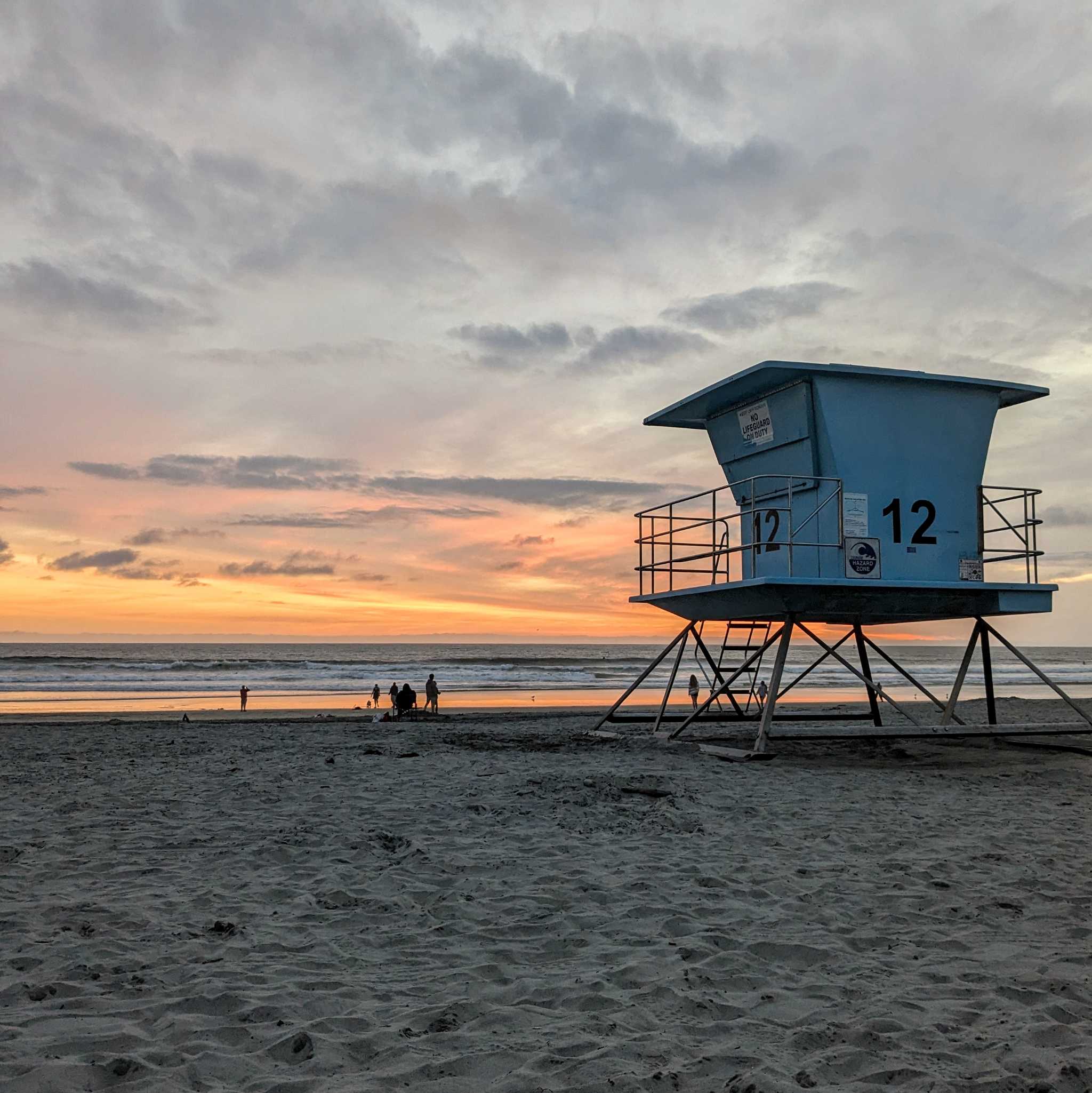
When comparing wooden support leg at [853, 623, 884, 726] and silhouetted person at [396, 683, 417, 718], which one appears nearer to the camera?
wooden support leg at [853, 623, 884, 726]

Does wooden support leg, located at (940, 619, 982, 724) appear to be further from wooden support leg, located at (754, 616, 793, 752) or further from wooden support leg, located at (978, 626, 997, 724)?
wooden support leg, located at (754, 616, 793, 752)

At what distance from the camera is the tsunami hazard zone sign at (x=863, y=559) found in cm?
1348

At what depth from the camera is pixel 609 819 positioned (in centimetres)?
888

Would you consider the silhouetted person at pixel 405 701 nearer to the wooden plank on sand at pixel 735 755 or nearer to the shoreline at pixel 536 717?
the shoreline at pixel 536 717

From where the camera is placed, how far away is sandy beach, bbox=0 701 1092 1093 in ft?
13.0

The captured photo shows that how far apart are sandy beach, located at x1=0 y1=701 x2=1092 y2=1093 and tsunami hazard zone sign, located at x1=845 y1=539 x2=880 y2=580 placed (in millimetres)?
3364

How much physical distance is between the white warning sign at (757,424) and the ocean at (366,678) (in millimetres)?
21475

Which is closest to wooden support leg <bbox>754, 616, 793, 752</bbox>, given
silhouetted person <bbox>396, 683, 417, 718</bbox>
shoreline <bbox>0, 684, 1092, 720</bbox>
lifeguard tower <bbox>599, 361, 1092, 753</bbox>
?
lifeguard tower <bbox>599, 361, 1092, 753</bbox>

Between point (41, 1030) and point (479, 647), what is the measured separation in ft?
412

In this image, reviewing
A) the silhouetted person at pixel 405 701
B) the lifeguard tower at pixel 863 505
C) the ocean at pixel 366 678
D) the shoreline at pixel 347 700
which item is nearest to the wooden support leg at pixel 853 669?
the lifeguard tower at pixel 863 505

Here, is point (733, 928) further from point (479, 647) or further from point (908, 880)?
point (479, 647)

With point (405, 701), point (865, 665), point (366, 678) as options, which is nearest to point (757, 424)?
point (865, 665)

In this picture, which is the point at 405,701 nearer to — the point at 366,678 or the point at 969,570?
the point at 969,570

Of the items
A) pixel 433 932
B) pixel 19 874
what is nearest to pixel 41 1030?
pixel 433 932
